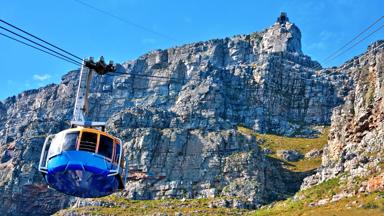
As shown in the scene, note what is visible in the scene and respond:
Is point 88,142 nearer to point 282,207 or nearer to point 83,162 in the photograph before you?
point 83,162

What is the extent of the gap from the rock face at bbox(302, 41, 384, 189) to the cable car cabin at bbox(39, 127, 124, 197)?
86424 mm

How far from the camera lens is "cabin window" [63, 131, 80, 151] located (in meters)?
40.0

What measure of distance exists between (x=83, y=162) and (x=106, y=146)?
2.54 m

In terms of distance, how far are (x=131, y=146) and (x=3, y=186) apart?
48.1m

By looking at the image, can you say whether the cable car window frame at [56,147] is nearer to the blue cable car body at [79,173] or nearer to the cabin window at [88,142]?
the blue cable car body at [79,173]

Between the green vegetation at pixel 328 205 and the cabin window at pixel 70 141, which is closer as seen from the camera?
the cabin window at pixel 70 141

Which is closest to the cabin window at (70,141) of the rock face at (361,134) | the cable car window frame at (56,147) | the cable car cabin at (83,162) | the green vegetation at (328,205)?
the cable car cabin at (83,162)

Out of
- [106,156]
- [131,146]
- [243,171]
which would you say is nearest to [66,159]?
[106,156]

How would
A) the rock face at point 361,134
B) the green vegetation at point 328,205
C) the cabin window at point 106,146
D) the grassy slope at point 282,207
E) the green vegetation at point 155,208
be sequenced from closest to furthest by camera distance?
the cabin window at point 106,146, the green vegetation at point 328,205, the grassy slope at point 282,207, the rock face at point 361,134, the green vegetation at point 155,208

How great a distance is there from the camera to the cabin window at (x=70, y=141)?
131 feet

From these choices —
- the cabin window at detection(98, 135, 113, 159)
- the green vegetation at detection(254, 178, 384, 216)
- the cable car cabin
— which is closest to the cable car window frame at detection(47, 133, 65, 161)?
the cable car cabin

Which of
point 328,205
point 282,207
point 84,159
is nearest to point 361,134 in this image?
point 282,207

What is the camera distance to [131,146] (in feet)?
648

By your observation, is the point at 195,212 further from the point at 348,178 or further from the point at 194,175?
the point at 348,178
